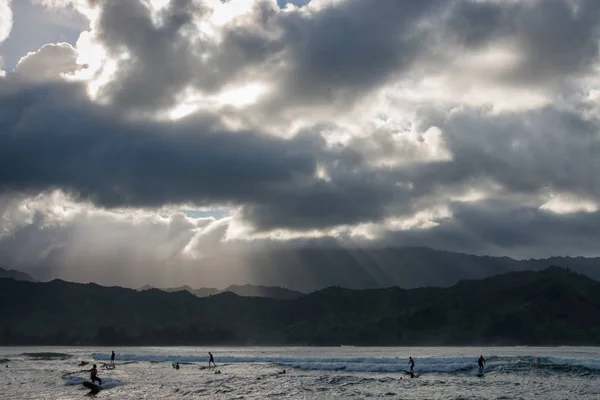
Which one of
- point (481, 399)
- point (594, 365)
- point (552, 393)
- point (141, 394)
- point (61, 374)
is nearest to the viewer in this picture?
point (481, 399)

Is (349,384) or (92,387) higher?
(349,384)

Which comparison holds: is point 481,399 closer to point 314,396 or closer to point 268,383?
point 314,396

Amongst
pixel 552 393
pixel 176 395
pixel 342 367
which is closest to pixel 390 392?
pixel 552 393

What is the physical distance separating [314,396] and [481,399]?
62.0 feet

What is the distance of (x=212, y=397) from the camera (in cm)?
7050

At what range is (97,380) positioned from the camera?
8719 centimetres

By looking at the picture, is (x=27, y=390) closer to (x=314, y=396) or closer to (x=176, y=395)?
(x=176, y=395)

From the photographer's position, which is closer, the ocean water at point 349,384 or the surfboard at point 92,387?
the ocean water at point 349,384

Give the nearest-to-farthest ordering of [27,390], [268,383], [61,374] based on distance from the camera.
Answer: [27,390]
[268,383]
[61,374]

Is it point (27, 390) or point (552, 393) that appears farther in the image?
point (27, 390)

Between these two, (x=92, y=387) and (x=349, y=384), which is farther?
(x=349, y=384)

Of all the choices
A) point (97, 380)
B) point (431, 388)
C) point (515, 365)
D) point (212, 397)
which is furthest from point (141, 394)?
point (515, 365)

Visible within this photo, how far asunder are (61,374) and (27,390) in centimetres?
2891

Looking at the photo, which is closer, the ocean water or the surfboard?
the ocean water
